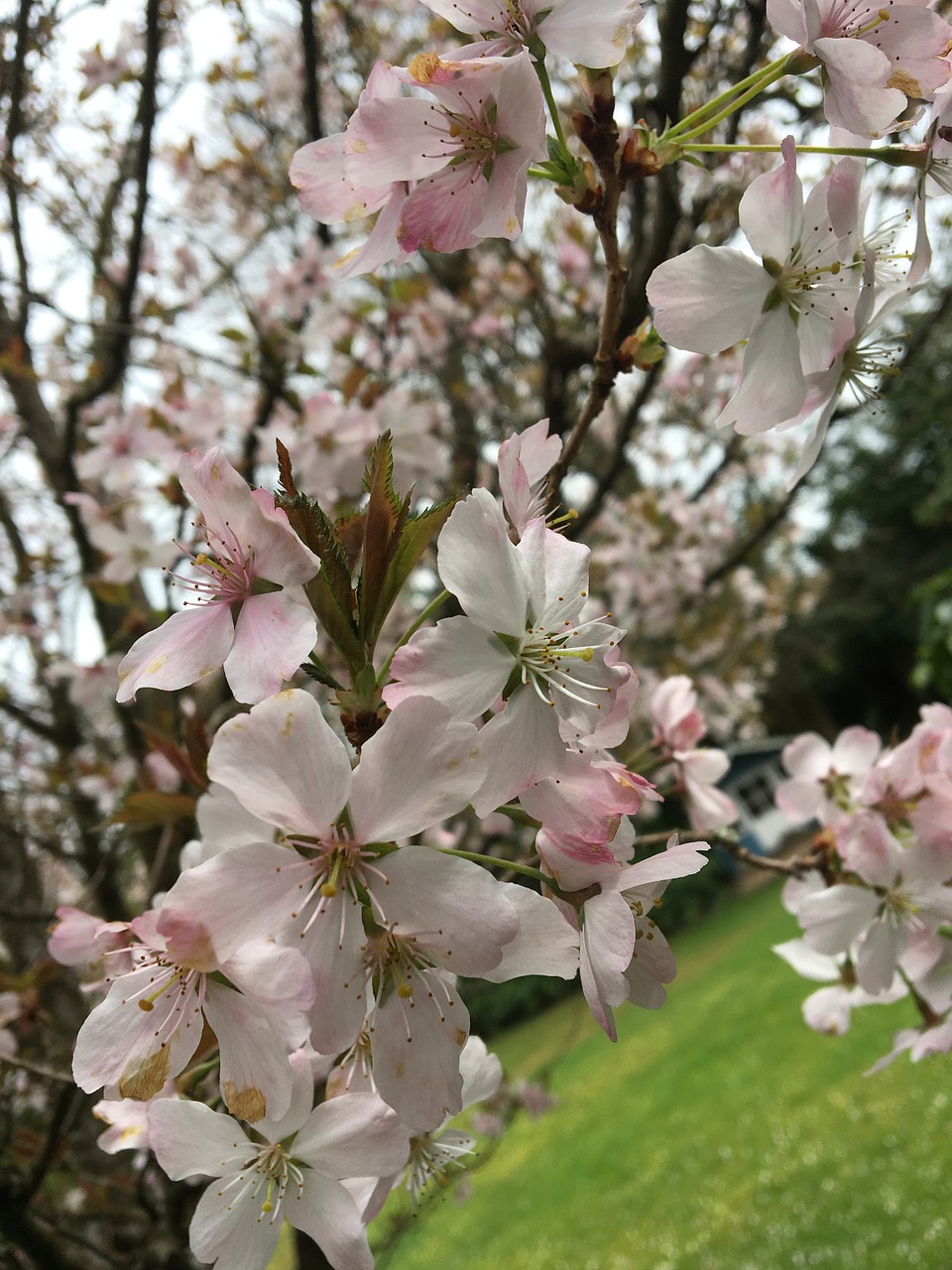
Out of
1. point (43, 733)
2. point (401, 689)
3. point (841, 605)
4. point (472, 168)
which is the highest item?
point (472, 168)

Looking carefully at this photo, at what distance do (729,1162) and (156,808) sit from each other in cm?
524

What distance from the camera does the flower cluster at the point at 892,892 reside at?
1261mm

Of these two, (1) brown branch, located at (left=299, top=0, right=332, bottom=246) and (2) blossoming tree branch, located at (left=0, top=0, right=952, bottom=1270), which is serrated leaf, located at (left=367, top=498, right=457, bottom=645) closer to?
(2) blossoming tree branch, located at (left=0, top=0, right=952, bottom=1270)

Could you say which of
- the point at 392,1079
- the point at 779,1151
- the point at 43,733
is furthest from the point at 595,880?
the point at 779,1151

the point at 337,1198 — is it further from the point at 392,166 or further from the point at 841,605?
the point at 841,605

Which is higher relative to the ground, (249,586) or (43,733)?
(249,586)

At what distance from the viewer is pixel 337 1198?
0.81 m

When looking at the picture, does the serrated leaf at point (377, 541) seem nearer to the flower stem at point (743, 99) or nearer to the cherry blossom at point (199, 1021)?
the cherry blossom at point (199, 1021)

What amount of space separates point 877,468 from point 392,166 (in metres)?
20.1

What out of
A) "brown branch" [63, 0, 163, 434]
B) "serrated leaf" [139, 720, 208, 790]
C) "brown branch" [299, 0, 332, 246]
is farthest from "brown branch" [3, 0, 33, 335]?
"serrated leaf" [139, 720, 208, 790]

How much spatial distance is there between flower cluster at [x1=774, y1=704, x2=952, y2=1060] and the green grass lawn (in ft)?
4.02

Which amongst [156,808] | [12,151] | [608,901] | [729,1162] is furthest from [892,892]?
[729,1162]

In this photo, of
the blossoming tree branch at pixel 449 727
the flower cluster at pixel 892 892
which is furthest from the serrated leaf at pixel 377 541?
the flower cluster at pixel 892 892

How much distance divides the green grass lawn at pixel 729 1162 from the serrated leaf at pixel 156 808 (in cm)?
131
